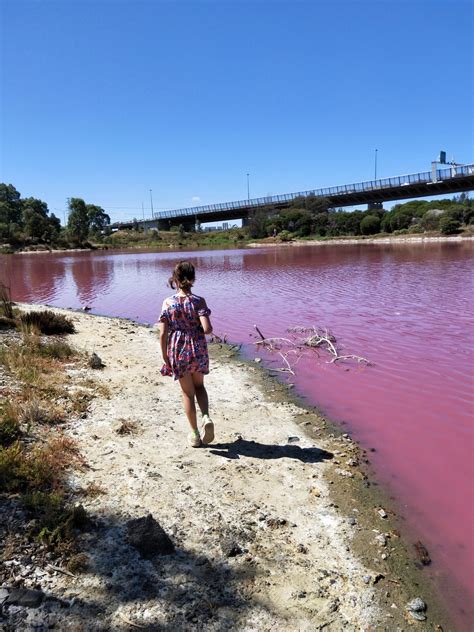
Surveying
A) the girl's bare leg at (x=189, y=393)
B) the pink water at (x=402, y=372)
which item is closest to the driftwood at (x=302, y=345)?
the pink water at (x=402, y=372)

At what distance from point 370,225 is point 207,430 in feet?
261

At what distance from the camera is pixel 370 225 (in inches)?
3095

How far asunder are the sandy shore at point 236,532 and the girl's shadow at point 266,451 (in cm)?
2

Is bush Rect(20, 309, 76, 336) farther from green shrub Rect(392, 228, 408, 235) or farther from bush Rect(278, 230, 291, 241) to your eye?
bush Rect(278, 230, 291, 241)

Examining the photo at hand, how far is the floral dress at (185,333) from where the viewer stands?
15.3 feet

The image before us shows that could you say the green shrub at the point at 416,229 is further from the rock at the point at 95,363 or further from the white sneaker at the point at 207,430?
the white sneaker at the point at 207,430

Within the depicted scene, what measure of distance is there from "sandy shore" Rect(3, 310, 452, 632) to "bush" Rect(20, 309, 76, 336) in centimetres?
503

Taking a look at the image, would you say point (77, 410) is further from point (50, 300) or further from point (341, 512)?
point (50, 300)

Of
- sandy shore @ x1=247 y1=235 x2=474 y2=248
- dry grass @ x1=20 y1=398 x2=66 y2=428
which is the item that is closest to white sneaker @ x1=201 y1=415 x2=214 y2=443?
dry grass @ x1=20 y1=398 x2=66 y2=428

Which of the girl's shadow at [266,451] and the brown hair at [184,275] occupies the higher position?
the brown hair at [184,275]

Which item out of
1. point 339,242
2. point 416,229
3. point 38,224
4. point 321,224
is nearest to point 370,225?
point 416,229

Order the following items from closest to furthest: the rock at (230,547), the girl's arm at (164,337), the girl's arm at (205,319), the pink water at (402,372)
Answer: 1. the rock at (230,547)
2. the pink water at (402,372)
3. the girl's arm at (205,319)
4. the girl's arm at (164,337)

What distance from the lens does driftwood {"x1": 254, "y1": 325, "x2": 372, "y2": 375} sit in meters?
9.26

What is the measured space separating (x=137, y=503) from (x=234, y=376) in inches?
177
